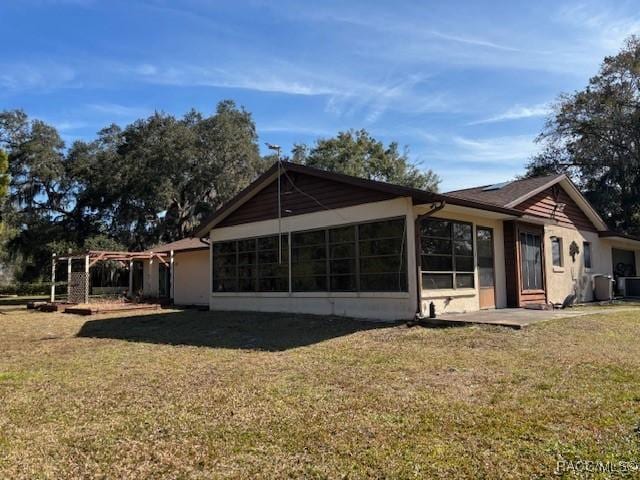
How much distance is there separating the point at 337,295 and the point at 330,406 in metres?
7.49

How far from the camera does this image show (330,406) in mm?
4793

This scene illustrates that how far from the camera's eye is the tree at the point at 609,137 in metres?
27.5

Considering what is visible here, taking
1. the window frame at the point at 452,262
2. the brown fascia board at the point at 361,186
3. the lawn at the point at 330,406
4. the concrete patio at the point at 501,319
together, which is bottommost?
the lawn at the point at 330,406

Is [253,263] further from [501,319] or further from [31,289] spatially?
[31,289]

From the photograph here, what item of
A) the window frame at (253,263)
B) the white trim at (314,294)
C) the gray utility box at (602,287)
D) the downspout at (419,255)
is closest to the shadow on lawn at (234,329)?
the white trim at (314,294)

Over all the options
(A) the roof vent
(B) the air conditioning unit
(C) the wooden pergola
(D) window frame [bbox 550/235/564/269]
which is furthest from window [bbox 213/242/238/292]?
(B) the air conditioning unit

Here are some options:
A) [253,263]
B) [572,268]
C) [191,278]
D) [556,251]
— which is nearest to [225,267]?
[253,263]

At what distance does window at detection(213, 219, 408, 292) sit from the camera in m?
11.2

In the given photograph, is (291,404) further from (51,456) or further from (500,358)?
(500,358)

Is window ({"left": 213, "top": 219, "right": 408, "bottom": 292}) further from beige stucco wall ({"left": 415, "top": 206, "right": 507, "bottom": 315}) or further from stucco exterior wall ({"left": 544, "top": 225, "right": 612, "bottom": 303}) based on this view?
stucco exterior wall ({"left": 544, "top": 225, "right": 612, "bottom": 303})

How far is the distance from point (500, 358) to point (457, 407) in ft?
8.10

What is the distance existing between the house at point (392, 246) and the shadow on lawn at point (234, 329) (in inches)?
34.7

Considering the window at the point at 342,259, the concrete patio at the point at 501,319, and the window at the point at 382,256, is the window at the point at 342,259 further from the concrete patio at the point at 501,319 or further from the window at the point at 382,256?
the concrete patio at the point at 501,319

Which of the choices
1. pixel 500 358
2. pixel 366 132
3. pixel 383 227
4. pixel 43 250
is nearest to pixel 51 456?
pixel 500 358
